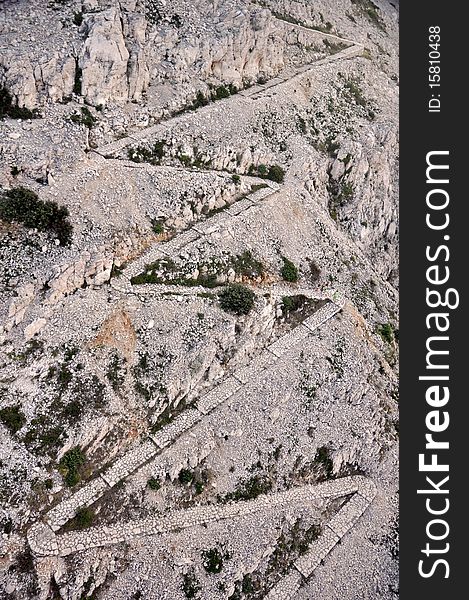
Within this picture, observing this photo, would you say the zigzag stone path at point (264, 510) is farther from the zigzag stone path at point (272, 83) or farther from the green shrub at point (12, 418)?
the zigzag stone path at point (272, 83)

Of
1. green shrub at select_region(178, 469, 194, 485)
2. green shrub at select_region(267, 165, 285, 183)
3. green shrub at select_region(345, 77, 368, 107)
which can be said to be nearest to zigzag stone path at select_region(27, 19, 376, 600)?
green shrub at select_region(178, 469, 194, 485)

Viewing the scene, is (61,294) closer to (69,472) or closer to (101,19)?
(69,472)

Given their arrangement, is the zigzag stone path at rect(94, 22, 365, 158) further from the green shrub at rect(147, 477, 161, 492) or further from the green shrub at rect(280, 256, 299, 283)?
the green shrub at rect(147, 477, 161, 492)

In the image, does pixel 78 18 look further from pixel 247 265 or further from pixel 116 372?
pixel 116 372

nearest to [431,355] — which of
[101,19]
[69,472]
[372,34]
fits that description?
[69,472]

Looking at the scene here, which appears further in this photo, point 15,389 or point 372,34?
point 372,34

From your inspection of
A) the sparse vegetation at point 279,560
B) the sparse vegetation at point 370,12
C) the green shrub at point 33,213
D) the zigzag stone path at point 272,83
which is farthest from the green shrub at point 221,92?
the sparse vegetation at point 370,12
